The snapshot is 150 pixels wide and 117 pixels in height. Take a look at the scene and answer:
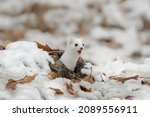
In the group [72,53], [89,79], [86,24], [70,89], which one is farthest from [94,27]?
[70,89]

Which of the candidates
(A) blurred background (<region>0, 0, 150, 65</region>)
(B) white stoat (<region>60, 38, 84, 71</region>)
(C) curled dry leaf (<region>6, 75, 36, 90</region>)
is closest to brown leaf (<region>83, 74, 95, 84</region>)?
(B) white stoat (<region>60, 38, 84, 71</region>)

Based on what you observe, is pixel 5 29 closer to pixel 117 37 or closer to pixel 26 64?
pixel 117 37

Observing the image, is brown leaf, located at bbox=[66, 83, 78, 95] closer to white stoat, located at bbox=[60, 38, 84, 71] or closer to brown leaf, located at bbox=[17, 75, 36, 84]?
brown leaf, located at bbox=[17, 75, 36, 84]

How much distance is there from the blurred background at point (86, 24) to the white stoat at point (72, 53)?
129 centimetres

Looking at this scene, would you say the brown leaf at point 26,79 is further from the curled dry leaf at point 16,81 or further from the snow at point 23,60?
the snow at point 23,60

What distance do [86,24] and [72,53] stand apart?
179cm

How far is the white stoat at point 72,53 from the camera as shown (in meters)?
3.11

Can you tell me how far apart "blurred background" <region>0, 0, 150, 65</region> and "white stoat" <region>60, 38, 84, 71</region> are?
1289 millimetres

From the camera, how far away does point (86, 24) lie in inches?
193

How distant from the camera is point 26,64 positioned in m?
3.06

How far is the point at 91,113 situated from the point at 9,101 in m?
0.32

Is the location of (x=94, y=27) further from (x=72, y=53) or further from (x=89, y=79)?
(x=89, y=79)

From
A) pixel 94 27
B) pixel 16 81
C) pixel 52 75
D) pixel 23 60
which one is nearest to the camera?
pixel 16 81

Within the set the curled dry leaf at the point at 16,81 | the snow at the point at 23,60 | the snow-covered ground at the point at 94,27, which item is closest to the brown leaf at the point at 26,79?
the curled dry leaf at the point at 16,81
